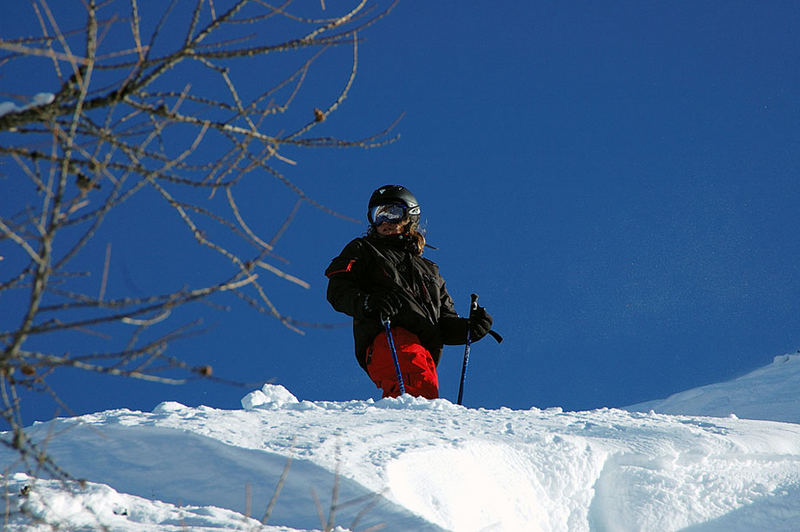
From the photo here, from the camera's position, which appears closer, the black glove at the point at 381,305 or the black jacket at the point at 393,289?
the black glove at the point at 381,305

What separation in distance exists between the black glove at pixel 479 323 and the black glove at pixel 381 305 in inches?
36.3

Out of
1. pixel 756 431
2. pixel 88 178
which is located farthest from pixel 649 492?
pixel 88 178

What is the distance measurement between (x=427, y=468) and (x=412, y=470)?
11 cm

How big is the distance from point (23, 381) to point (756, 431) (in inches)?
187

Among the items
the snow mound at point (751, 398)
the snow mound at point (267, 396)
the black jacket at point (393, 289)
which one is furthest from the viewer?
the snow mound at point (751, 398)

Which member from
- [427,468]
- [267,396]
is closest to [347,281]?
[267,396]

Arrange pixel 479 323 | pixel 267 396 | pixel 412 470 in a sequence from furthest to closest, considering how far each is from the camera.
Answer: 1. pixel 479 323
2. pixel 267 396
3. pixel 412 470

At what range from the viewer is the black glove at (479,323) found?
7.03 m

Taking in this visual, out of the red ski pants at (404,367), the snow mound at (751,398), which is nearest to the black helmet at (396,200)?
the red ski pants at (404,367)

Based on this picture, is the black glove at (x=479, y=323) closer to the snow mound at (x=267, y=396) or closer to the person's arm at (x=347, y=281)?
the person's arm at (x=347, y=281)

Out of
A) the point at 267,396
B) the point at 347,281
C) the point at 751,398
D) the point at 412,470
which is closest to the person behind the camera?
the point at 412,470

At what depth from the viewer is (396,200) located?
7125 mm

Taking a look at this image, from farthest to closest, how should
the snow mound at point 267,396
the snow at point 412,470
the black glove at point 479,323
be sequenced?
the black glove at point 479,323 → the snow mound at point 267,396 → the snow at point 412,470

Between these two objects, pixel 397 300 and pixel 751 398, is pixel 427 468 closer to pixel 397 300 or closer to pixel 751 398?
pixel 397 300
